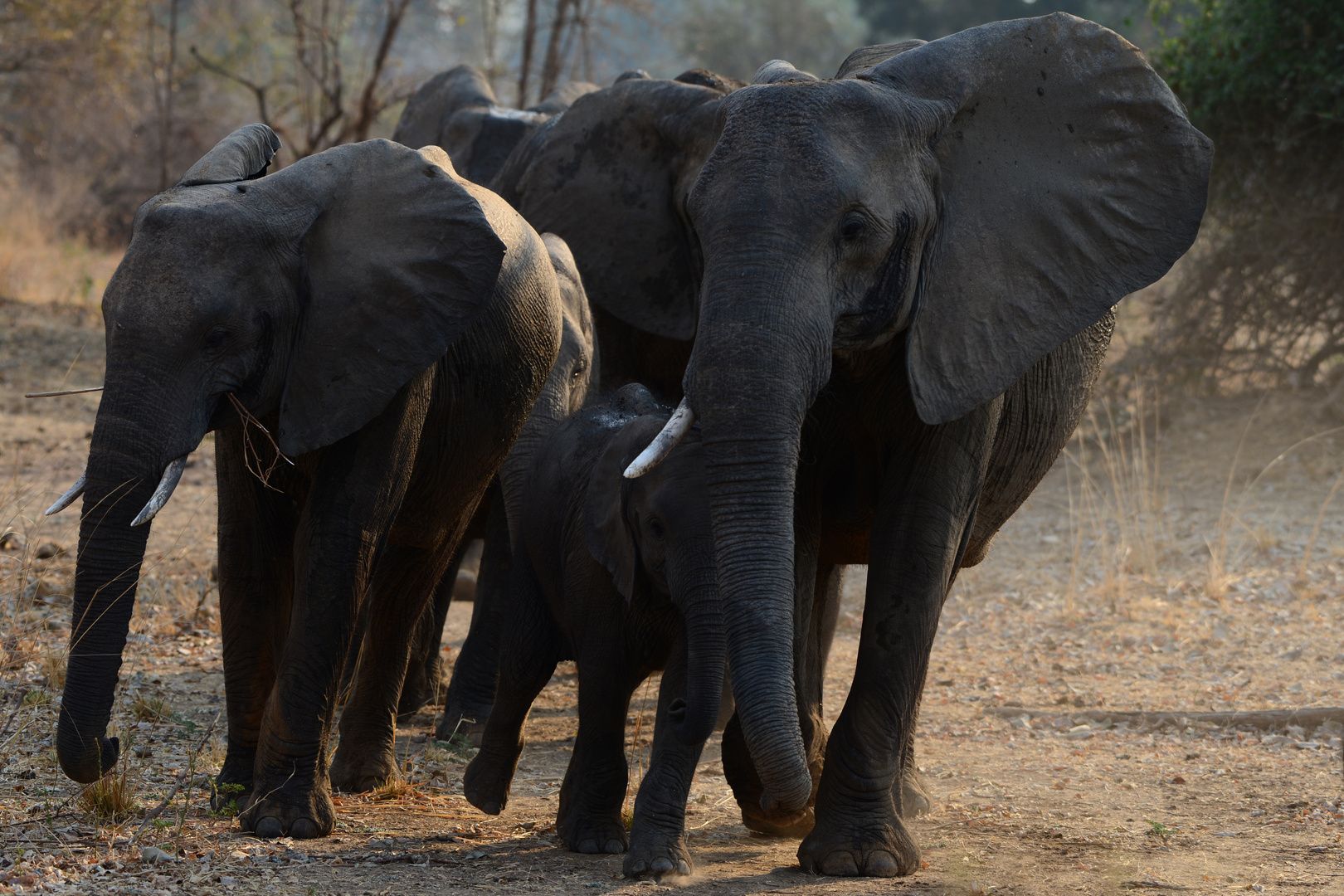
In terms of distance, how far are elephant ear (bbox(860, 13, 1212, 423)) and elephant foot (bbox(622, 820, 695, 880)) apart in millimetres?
1431

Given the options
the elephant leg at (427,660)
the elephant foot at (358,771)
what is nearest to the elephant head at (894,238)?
the elephant foot at (358,771)

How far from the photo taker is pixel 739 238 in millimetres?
3990

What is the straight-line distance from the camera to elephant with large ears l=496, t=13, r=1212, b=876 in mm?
3926

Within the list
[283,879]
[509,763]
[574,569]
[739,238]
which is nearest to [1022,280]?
[739,238]

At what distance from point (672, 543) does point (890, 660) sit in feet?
2.52

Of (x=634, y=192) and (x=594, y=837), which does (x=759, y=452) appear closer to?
(x=594, y=837)

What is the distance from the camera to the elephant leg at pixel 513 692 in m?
5.16

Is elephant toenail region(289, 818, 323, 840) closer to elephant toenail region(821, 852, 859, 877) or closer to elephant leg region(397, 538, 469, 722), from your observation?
elephant toenail region(821, 852, 859, 877)

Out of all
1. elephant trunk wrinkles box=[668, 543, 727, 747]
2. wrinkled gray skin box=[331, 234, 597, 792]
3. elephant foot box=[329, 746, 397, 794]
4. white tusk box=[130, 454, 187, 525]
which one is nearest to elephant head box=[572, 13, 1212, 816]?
elephant trunk wrinkles box=[668, 543, 727, 747]

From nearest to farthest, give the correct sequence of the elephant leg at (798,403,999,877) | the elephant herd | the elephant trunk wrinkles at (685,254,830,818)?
the elephant trunk wrinkles at (685,254,830,818), the elephant herd, the elephant leg at (798,403,999,877)

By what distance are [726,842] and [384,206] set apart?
2394mm

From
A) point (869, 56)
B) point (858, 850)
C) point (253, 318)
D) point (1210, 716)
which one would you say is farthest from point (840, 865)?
point (1210, 716)

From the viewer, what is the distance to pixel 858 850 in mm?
4539

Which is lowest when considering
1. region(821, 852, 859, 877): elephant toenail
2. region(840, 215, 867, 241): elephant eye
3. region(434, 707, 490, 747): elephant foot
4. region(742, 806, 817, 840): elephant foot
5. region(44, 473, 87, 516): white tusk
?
region(434, 707, 490, 747): elephant foot
